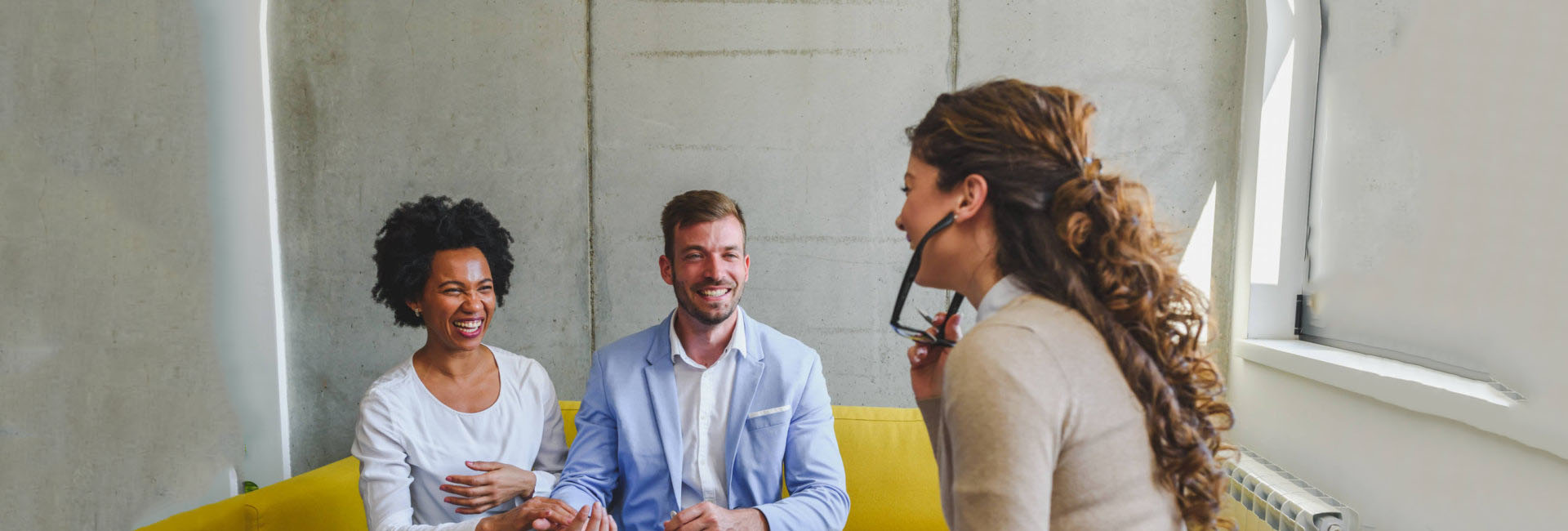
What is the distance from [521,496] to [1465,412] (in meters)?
2.04

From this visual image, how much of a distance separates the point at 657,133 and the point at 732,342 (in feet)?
3.62

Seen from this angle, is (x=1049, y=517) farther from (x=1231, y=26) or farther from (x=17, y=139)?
(x=17, y=139)

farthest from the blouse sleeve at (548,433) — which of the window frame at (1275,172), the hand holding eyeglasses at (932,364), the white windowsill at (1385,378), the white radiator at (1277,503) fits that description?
the window frame at (1275,172)

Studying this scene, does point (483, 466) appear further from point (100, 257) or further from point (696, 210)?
point (100, 257)

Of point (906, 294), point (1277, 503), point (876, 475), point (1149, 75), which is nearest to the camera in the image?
point (906, 294)

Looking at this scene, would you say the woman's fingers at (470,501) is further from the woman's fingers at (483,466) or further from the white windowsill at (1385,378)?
the white windowsill at (1385,378)

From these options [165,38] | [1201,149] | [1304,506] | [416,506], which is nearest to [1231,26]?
[1201,149]

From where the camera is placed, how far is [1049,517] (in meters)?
0.95

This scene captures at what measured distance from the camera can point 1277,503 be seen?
231 cm

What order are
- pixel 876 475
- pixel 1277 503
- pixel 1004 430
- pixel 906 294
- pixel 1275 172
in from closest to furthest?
1. pixel 1004 430
2. pixel 906 294
3. pixel 1277 503
4. pixel 876 475
5. pixel 1275 172

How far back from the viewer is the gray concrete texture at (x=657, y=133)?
10.0 ft

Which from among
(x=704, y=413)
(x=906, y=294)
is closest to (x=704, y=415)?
(x=704, y=413)

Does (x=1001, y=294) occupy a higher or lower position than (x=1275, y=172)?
lower

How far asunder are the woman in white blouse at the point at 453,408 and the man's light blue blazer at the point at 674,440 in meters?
0.13
